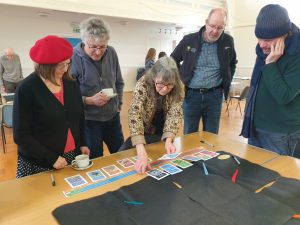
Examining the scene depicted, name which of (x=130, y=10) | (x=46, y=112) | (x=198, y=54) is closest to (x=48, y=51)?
(x=46, y=112)

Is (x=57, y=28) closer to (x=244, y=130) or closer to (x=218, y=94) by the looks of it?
(x=218, y=94)

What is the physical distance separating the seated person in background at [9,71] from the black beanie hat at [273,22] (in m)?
5.72

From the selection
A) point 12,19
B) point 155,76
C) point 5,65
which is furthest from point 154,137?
point 12,19

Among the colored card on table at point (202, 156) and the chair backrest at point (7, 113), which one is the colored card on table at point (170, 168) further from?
the chair backrest at point (7, 113)

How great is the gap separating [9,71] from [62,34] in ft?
6.33

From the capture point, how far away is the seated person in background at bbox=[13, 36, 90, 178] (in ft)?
4.24

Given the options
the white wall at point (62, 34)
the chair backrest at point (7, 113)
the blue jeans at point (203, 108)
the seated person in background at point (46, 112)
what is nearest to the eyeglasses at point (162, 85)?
the seated person in background at point (46, 112)

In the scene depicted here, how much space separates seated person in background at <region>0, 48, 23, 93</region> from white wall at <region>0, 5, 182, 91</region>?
2.60ft

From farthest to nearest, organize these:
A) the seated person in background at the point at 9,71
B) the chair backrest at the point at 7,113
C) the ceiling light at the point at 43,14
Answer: the ceiling light at the point at 43,14
the seated person in background at the point at 9,71
the chair backrest at the point at 7,113

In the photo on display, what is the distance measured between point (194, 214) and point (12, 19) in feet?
22.8

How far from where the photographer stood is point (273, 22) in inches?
53.6

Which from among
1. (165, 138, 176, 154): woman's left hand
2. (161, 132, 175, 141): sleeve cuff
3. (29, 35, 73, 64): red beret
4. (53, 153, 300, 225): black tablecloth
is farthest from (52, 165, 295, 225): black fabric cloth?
(29, 35, 73, 64): red beret

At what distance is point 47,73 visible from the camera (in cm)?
134

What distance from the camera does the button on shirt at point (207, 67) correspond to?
220cm
